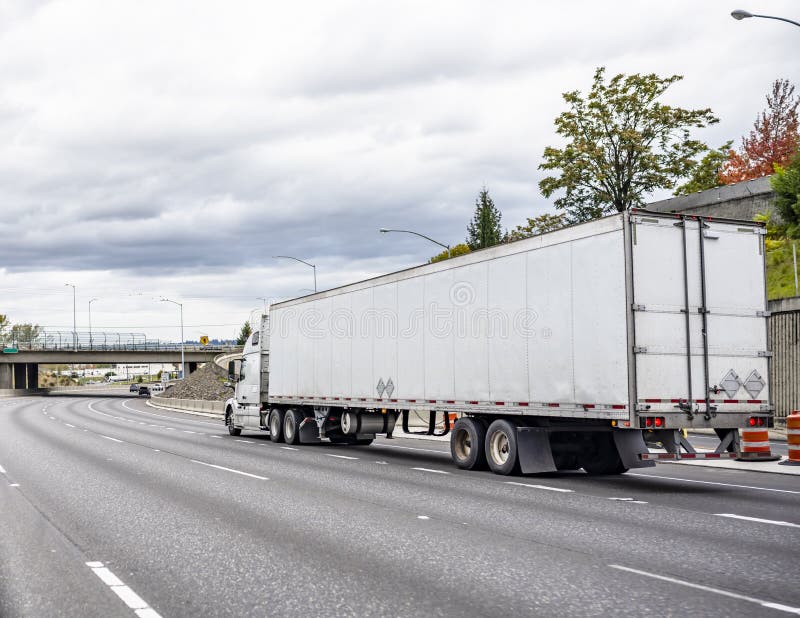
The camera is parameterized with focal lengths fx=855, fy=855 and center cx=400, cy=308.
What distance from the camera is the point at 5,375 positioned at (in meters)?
98.5

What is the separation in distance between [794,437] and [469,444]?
6.20m

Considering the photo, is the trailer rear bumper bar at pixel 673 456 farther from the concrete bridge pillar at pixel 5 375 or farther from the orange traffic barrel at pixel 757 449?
the concrete bridge pillar at pixel 5 375

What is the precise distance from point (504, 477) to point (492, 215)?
9109 centimetres

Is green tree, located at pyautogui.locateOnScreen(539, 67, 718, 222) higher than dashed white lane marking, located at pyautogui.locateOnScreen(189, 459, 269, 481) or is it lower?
higher

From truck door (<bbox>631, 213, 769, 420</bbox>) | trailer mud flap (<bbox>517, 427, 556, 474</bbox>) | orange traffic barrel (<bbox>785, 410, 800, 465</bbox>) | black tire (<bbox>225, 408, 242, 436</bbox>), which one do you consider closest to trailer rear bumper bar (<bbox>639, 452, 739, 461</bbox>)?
truck door (<bbox>631, 213, 769, 420</bbox>)

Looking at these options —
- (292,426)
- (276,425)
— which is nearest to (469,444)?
(292,426)

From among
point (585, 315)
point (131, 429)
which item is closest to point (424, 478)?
point (585, 315)

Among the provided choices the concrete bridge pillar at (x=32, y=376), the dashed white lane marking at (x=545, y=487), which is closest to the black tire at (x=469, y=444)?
the dashed white lane marking at (x=545, y=487)

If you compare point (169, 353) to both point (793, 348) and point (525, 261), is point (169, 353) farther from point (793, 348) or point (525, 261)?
point (525, 261)

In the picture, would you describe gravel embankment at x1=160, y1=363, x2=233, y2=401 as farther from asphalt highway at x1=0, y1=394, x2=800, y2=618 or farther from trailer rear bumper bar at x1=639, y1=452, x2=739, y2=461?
trailer rear bumper bar at x1=639, y1=452, x2=739, y2=461

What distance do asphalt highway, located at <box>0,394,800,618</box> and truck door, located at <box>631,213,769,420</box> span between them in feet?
5.00

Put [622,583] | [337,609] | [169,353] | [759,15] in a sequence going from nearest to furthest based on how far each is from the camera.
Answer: [337,609]
[622,583]
[759,15]
[169,353]

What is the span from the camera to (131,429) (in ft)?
108

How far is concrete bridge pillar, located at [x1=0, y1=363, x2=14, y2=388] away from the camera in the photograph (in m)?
97.9
